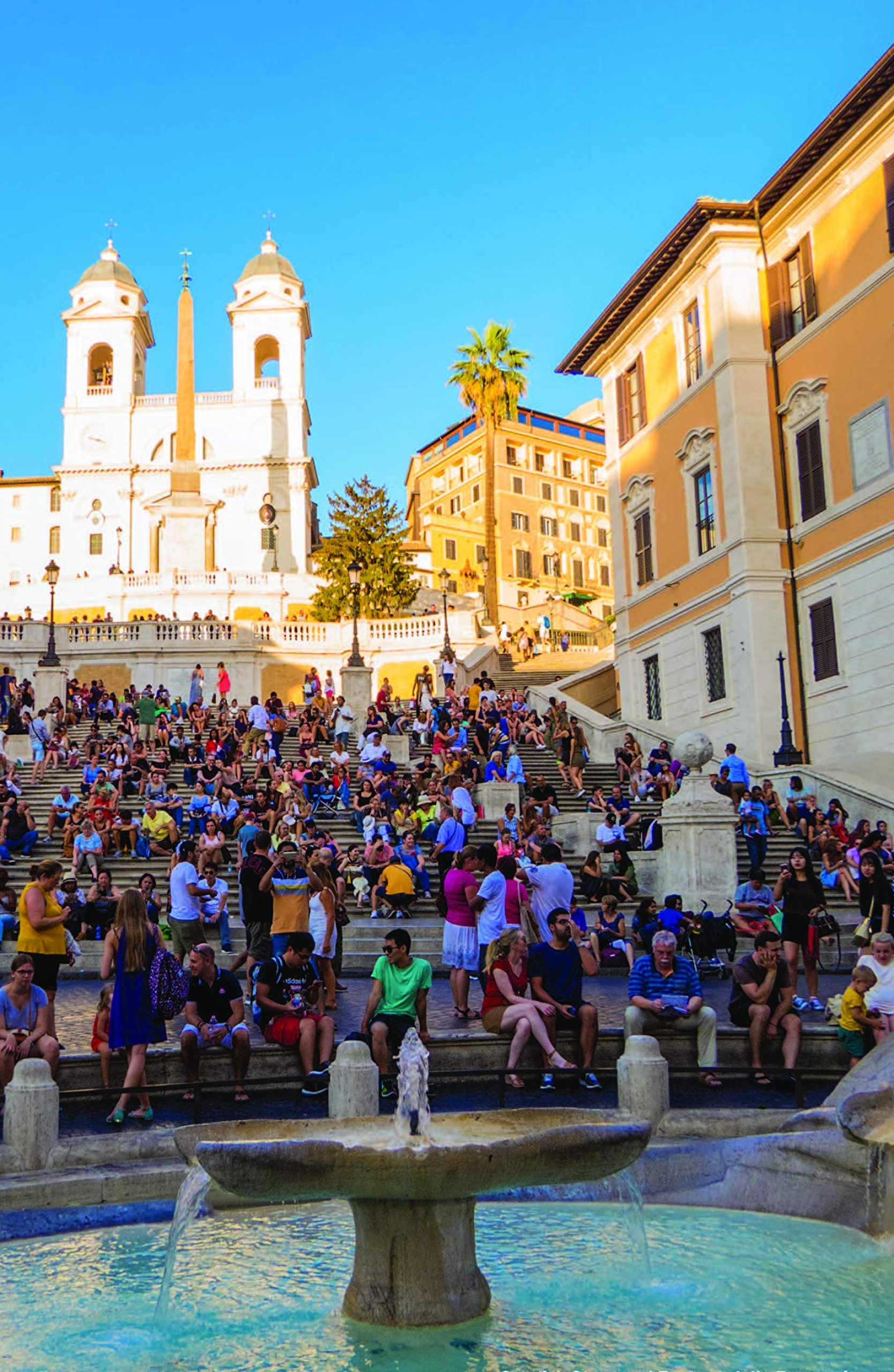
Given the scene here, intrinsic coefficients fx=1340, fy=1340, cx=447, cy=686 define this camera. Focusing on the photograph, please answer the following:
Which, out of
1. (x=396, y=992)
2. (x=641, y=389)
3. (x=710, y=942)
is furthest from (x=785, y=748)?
(x=396, y=992)

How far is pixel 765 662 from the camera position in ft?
86.3

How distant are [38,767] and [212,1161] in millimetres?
21333

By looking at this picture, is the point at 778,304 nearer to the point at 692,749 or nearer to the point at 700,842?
the point at 692,749

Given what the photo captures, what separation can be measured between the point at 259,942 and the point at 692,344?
69.8 feet

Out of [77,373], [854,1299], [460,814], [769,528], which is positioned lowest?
[854,1299]

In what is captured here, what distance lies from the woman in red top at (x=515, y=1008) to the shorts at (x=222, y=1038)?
189 cm

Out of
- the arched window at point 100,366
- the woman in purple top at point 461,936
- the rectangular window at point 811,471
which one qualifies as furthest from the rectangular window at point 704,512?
the arched window at point 100,366

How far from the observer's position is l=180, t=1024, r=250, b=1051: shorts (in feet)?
30.9

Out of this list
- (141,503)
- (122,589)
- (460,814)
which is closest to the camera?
(460,814)

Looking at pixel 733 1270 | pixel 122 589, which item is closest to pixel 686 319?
pixel 733 1270

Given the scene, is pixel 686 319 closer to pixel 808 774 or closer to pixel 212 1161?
pixel 808 774

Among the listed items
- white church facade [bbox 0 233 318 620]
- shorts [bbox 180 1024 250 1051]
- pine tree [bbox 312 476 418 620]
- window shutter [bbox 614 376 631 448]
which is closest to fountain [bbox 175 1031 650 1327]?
shorts [bbox 180 1024 250 1051]

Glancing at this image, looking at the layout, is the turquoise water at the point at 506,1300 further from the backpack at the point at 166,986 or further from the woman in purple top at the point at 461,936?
the woman in purple top at the point at 461,936

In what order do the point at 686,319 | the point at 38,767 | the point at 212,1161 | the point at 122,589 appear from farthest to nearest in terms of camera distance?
1. the point at 122,589
2. the point at 686,319
3. the point at 38,767
4. the point at 212,1161
